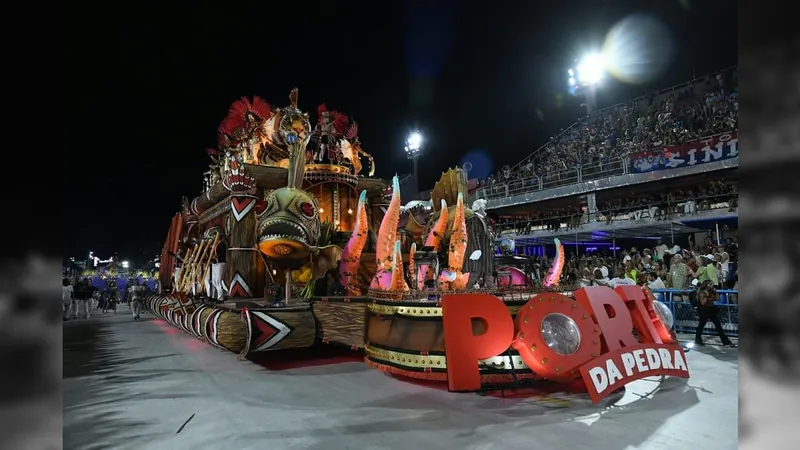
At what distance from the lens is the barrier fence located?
9477mm

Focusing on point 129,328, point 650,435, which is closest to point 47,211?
point 650,435

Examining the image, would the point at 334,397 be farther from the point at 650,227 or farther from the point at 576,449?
the point at 650,227

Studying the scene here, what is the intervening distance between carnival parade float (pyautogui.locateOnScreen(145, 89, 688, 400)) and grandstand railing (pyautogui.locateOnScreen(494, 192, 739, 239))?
7.28 metres

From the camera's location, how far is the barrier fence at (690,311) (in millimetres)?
9477

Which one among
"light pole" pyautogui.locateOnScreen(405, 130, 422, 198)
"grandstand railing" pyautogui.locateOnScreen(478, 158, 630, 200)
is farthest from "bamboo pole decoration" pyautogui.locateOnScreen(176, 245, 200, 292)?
"light pole" pyautogui.locateOnScreen(405, 130, 422, 198)

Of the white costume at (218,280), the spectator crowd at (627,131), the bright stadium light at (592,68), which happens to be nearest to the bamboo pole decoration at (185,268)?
the white costume at (218,280)

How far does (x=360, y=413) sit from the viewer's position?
4.69m

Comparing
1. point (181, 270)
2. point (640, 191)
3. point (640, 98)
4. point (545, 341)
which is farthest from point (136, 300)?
point (640, 98)

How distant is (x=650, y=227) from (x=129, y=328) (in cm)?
1772

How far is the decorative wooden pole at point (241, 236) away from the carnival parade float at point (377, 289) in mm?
24

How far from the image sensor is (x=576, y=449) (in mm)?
3684

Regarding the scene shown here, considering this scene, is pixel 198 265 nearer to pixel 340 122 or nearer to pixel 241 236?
pixel 241 236

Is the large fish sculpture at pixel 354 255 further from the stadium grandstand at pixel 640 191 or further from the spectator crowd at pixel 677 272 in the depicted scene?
the stadium grandstand at pixel 640 191

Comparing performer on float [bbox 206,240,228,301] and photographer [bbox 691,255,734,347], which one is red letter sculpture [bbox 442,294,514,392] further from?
performer on float [bbox 206,240,228,301]
